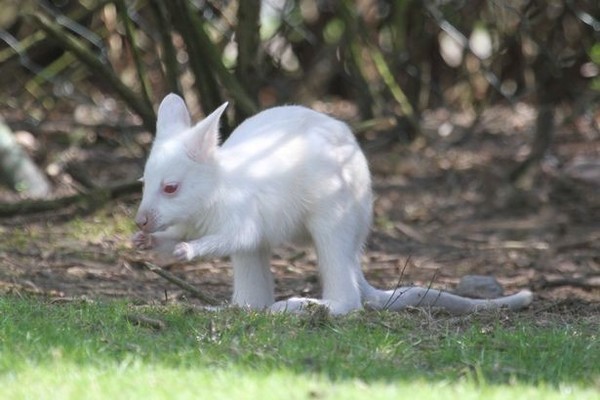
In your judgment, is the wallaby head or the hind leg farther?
the hind leg

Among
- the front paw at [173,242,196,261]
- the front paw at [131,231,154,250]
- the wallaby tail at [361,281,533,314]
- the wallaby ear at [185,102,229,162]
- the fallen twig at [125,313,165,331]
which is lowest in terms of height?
the wallaby tail at [361,281,533,314]

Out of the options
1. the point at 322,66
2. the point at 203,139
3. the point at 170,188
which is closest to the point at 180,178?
the point at 170,188

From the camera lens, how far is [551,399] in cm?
353

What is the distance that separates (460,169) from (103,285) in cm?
371

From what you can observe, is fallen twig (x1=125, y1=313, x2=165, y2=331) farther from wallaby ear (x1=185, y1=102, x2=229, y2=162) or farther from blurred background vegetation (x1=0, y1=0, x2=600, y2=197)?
blurred background vegetation (x1=0, y1=0, x2=600, y2=197)

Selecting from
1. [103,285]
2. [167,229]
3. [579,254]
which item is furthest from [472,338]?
[579,254]

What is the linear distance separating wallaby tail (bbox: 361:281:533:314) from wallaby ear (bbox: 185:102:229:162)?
85cm

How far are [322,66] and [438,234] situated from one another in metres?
2.74

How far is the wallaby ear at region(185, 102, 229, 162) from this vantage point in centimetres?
484

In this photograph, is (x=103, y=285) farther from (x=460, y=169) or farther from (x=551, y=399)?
(x=460, y=169)

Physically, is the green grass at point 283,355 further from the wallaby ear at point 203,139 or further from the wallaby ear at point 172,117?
the wallaby ear at point 172,117

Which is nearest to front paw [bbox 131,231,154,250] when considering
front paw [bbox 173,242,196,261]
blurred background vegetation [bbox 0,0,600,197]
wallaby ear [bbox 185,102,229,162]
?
front paw [bbox 173,242,196,261]

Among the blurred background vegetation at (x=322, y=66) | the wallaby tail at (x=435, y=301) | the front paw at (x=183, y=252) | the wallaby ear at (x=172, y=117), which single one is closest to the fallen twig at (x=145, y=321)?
the front paw at (x=183, y=252)

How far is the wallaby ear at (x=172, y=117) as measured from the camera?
201 inches
